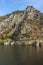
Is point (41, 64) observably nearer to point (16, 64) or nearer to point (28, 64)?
point (28, 64)

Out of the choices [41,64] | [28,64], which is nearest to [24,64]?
[28,64]

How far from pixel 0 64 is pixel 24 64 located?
9209 mm

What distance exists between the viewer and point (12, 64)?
75.1m

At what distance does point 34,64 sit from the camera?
75.4 metres

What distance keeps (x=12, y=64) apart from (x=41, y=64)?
11046 mm

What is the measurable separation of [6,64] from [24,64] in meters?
6.89

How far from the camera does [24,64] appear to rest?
247 ft

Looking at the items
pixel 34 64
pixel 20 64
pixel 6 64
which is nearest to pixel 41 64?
pixel 34 64

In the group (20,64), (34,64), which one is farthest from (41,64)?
(20,64)

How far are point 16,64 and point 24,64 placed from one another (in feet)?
10.1

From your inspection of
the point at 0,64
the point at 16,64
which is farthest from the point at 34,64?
the point at 0,64

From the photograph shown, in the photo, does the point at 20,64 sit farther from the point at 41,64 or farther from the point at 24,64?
the point at 41,64

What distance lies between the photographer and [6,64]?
75250 millimetres

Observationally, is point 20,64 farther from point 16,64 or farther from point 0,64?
point 0,64
